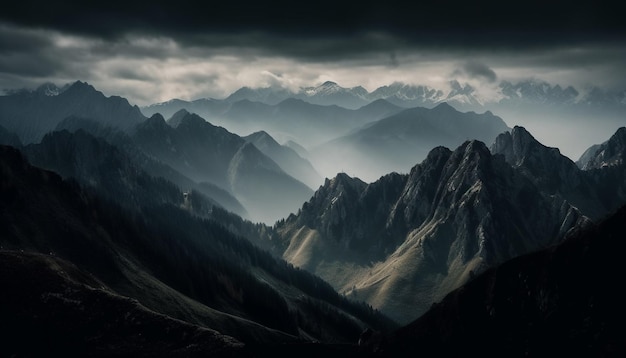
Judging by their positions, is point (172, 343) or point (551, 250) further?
point (172, 343)

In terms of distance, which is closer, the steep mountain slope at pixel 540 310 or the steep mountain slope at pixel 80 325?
the steep mountain slope at pixel 540 310

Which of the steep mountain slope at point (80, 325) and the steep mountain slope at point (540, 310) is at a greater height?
the steep mountain slope at point (540, 310)

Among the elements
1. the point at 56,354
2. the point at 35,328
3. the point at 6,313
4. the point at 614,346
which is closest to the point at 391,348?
the point at 614,346

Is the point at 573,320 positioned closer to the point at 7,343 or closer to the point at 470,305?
the point at 470,305

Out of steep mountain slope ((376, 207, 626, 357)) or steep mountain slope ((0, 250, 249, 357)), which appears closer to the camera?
steep mountain slope ((376, 207, 626, 357))

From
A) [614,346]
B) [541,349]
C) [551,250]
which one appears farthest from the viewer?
[551,250]

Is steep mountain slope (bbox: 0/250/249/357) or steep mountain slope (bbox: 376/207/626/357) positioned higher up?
steep mountain slope (bbox: 376/207/626/357)

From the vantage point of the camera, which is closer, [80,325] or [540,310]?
[540,310]

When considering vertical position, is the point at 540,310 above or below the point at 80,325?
above
